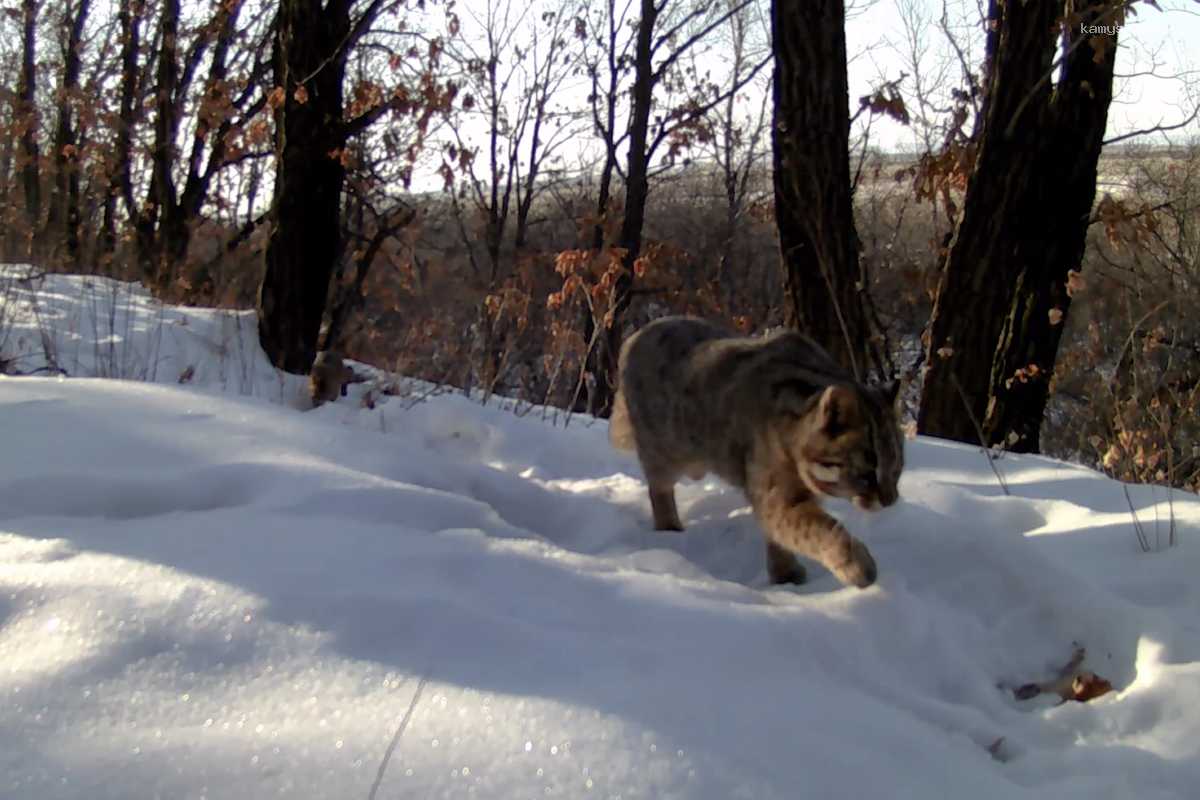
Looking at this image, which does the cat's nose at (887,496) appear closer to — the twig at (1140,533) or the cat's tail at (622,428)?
the twig at (1140,533)

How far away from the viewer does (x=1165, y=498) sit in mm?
3613

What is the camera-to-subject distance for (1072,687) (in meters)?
2.44

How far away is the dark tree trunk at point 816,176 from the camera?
6641 mm

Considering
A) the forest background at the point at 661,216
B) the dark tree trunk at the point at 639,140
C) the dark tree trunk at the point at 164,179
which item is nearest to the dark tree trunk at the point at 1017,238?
the forest background at the point at 661,216

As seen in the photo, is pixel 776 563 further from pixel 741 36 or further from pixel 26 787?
pixel 741 36

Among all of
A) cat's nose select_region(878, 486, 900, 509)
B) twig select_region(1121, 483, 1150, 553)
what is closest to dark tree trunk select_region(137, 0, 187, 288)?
cat's nose select_region(878, 486, 900, 509)

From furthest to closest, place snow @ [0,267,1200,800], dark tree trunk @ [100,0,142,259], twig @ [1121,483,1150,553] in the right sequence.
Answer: dark tree trunk @ [100,0,142,259] < twig @ [1121,483,1150,553] < snow @ [0,267,1200,800]

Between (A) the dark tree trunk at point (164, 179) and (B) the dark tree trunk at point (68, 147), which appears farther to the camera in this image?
(B) the dark tree trunk at point (68, 147)

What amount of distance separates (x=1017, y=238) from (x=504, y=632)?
575 centimetres

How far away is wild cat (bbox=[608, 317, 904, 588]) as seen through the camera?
3.17 m

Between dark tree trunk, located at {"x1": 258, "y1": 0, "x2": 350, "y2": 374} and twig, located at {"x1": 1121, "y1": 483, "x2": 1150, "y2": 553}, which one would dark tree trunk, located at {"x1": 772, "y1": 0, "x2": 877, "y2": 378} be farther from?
twig, located at {"x1": 1121, "y1": 483, "x2": 1150, "y2": 553}

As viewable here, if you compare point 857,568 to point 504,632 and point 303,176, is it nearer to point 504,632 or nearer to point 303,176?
point 504,632

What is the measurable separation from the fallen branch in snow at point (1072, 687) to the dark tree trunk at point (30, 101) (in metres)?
19.7

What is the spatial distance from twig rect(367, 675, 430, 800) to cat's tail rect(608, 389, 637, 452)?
2.64 metres
